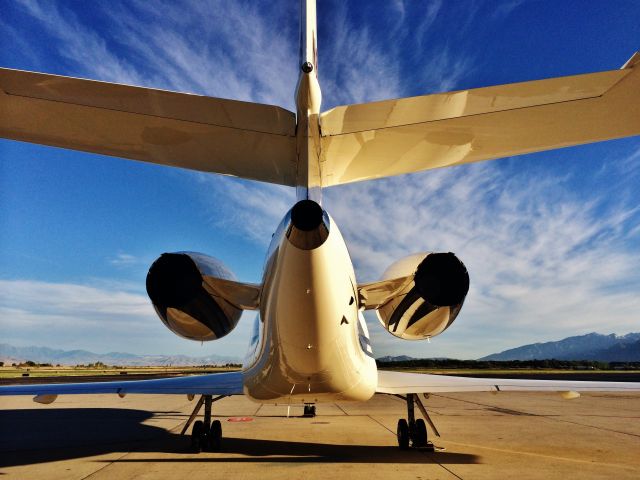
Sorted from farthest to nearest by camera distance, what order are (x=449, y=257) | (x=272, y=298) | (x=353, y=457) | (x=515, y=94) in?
(x=353, y=457), (x=449, y=257), (x=272, y=298), (x=515, y=94)

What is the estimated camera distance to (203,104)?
10.8 feet

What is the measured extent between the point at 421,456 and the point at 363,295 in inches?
137

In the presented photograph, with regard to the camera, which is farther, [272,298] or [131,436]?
[131,436]

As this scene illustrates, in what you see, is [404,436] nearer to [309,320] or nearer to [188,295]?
[309,320]

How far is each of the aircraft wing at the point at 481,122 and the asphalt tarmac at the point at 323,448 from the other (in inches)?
160

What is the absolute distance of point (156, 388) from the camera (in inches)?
310

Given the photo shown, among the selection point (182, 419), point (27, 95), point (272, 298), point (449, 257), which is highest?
point (27, 95)

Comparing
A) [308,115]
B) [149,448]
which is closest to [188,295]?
[308,115]

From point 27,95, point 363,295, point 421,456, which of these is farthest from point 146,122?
point 421,456

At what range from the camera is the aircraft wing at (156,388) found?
734 cm

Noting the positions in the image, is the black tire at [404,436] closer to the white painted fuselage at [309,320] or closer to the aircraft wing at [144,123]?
the white painted fuselage at [309,320]

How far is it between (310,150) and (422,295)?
6.96 ft

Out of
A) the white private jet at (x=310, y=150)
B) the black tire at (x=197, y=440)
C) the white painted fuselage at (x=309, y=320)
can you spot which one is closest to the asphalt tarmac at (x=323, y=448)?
the black tire at (x=197, y=440)

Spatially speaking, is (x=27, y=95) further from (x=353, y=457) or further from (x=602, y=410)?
(x=602, y=410)
